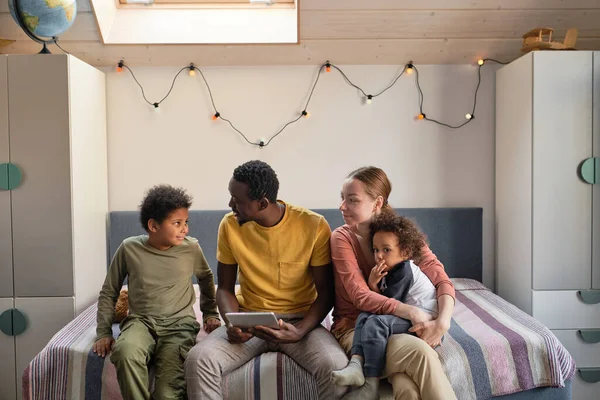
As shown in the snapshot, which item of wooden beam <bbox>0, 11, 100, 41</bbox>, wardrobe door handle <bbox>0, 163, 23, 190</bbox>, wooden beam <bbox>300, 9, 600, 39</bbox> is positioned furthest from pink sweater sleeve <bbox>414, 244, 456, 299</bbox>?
wooden beam <bbox>0, 11, 100, 41</bbox>

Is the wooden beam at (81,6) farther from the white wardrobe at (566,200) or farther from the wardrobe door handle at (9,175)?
the white wardrobe at (566,200)

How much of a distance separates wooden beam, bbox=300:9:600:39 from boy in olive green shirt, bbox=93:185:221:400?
126 centimetres

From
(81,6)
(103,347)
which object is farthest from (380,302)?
(81,6)

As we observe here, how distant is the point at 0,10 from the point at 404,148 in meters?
2.15

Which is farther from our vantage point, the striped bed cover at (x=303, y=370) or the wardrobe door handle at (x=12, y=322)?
the wardrobe door handle at (x=12, y=322)

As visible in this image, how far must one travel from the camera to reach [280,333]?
2070 millimetres

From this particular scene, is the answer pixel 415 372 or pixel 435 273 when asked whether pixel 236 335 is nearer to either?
pixel 415 372

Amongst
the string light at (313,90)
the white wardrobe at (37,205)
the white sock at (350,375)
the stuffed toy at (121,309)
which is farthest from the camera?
the string light at (313,90)

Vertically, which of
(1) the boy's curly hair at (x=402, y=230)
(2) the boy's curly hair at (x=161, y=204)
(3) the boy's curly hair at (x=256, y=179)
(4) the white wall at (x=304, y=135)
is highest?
(4) the white wall at (x=304, y=135)

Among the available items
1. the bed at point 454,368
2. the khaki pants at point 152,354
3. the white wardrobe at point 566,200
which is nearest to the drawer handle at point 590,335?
the white wardrobe at point 566,200

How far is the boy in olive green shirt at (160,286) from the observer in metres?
2.12

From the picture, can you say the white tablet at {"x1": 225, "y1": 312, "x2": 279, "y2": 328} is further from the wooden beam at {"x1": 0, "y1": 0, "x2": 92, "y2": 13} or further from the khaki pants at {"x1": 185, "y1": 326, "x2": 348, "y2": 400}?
the wooden beam at {"x1": 0, "y1": 0, "x2": 92, "y2": 13}

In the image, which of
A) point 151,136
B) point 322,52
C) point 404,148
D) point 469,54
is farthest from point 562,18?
point 151,136

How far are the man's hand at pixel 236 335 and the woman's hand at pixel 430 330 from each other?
22.2 inches
